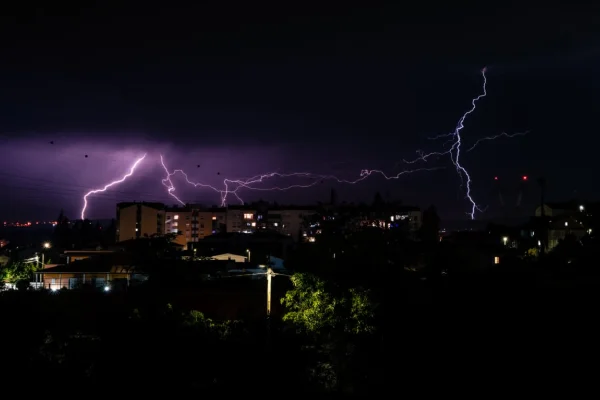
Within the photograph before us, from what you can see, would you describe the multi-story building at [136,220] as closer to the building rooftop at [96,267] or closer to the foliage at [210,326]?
the building rooftop at [96,267]

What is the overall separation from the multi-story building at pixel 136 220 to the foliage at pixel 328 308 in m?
33.0

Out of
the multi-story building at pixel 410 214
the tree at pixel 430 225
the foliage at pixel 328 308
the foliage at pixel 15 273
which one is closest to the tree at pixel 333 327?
the foliage at pixel 328 308

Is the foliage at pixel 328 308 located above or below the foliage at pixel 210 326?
above

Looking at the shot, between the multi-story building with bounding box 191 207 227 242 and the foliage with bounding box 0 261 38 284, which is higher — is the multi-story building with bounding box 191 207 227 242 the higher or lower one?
the higher one

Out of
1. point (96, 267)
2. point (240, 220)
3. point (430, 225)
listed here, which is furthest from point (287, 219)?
point (96, 267)

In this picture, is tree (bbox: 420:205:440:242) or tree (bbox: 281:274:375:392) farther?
tree (bbox: 420:205:440:242)

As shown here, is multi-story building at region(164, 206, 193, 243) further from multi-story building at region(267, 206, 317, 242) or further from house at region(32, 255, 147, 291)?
house at region(32, 255, 147, 291)

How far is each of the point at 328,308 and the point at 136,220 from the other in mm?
35490

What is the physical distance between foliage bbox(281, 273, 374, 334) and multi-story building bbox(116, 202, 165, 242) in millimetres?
32992

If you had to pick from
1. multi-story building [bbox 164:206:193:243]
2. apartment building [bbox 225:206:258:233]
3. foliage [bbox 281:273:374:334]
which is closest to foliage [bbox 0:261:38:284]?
foliage [bbox 281:273:374:334]

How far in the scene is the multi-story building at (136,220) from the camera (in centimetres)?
4044

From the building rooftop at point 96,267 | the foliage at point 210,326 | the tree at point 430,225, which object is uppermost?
the tree at point 430,225

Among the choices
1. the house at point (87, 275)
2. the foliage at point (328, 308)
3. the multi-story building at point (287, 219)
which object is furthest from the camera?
the multi-story building at point (287, 219)

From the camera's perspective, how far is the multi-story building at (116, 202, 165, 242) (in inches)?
1592
